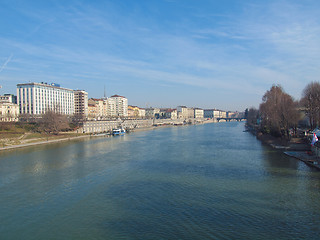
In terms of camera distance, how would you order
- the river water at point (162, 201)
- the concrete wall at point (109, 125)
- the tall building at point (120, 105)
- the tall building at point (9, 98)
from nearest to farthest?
1. the river water at point (162, 201)
2. the concrete wall at point (109, 125)
3. the tall building at point (9, 98)
4. the tall building at point (120, 105)

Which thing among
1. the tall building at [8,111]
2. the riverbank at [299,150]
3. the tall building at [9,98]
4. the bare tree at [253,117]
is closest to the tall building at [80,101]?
the tall building at [9,98]

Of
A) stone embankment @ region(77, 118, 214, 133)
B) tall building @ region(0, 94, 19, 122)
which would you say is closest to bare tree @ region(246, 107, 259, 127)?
stone embankment @ region(77, 118, 214, 133)

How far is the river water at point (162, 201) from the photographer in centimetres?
480

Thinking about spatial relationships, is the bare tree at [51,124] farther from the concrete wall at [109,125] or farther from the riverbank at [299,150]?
the riverbank at [299,150]

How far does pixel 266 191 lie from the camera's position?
6.83 m

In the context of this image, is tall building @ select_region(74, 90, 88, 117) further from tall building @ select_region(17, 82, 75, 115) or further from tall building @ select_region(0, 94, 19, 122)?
tall building @ select_region(0, 94, 19, 122)

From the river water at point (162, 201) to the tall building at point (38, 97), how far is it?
29323 mm

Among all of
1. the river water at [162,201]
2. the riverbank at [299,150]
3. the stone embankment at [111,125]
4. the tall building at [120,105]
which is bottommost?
the river water at [162,201]

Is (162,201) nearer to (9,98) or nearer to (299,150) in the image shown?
(299,150)

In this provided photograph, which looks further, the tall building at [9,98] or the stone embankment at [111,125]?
A: the tall building at [9,98]

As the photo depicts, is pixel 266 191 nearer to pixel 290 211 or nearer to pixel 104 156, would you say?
pixel 290 211

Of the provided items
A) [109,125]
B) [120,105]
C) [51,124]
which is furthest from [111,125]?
[120,105]

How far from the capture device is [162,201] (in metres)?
6.22

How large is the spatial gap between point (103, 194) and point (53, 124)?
18.0 meters
